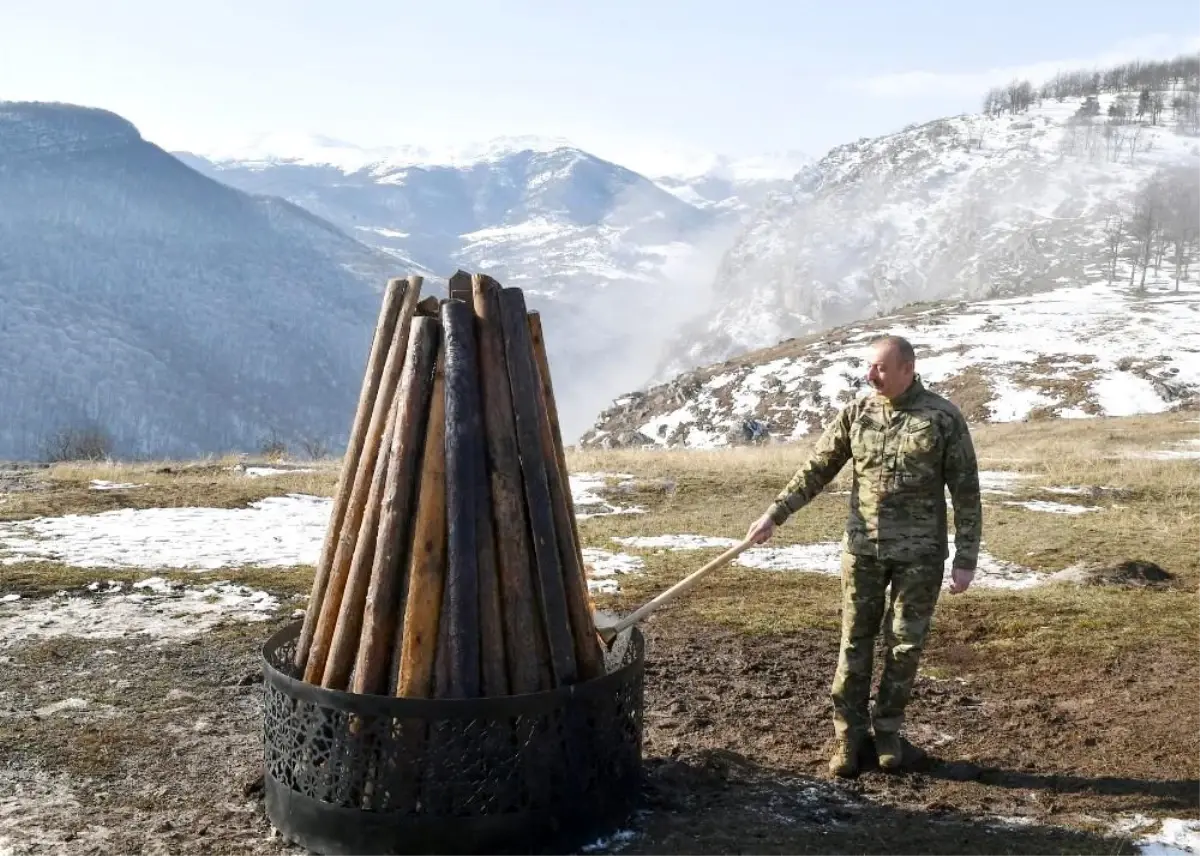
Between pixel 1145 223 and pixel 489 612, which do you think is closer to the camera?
pixel 489 612

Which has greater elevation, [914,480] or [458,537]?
[914,480]

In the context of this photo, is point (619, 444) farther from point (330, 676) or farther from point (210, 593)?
point (330, 676)

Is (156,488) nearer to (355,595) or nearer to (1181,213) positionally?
(355,595)

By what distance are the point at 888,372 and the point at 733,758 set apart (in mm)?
2261

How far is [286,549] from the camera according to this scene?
11.5 metres

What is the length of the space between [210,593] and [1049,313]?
65.2m

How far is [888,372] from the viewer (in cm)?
518

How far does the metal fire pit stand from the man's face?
82.5 inches

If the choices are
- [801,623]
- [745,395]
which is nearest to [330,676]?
[801,623]

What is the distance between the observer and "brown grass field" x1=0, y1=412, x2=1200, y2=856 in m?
4.56

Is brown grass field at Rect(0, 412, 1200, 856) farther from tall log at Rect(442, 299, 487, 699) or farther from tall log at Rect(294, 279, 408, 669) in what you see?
tall log at Rect(442, 299, 487, 699)

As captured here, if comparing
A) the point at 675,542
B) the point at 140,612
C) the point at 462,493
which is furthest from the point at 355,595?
the point at 675,542

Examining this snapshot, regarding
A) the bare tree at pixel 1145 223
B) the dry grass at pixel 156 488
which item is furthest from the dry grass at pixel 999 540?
the bare tree at pixel 1145 223

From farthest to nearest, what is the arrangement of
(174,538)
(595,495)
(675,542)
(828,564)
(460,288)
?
(595,495) < (675,542) < (174,538) < (828,564) < (460,288)
